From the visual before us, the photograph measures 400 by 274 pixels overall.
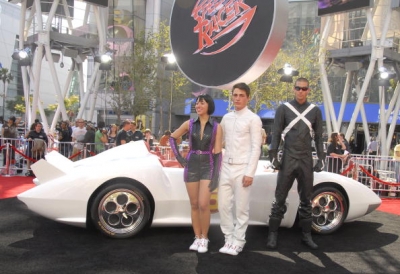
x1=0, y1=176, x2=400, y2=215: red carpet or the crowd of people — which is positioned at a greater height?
the crowd of people

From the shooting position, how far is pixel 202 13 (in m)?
6.99

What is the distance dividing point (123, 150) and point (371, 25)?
1349 centimetres

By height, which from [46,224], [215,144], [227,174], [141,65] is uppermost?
[141,65]

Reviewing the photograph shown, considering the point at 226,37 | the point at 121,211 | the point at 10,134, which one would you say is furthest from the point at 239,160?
the point at 10,134

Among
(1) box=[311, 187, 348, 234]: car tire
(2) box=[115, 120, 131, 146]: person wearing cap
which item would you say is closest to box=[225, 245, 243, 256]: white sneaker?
(1) box=[311, 187, 348, 234]: car tire

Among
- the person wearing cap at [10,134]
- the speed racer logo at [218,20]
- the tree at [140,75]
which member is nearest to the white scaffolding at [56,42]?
the tree at [140,75]

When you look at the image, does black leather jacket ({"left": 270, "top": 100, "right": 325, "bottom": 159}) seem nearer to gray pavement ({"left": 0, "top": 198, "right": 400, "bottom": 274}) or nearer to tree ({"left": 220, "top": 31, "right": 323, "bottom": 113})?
gray pavement ({"left": 0, "top": 198, "right": 400, "bottom": 274})

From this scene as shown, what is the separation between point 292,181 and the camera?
447 centimetres

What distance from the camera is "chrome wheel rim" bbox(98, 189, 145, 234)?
4465 millimetres

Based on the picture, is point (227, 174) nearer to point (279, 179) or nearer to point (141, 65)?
point (279, 179)

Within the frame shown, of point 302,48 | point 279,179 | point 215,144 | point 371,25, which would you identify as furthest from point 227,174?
point 302,48

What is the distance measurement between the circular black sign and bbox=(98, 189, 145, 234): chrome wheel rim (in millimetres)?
2770

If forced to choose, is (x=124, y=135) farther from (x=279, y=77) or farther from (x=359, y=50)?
(x=279, y=77)

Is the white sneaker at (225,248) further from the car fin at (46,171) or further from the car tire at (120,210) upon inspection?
the car fin at (46,171)
